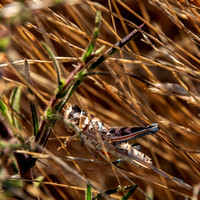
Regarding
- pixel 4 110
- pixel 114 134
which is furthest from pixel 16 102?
pixel 114 134

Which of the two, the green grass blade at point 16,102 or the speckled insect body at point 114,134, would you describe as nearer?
the green grass blade at point 16,102

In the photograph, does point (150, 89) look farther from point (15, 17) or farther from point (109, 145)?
point (15, 17)

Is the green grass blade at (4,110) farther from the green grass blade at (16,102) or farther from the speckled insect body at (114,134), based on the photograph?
the speckled insect body at (114,134)

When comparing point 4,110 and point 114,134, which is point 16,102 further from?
point 114,134

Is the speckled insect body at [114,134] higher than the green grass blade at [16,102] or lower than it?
lower

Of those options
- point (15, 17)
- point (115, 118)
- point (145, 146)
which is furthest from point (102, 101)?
point (15, 17)

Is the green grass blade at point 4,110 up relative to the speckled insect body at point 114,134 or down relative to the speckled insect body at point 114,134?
up

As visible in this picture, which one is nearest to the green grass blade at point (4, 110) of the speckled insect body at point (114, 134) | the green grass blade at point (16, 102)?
the green grass blade at point (16, 102)

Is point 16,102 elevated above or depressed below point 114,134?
above

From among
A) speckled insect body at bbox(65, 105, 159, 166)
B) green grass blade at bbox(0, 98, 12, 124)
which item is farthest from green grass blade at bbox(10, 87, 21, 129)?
speckled insect body at bbox(65, 105, 159, 166)
